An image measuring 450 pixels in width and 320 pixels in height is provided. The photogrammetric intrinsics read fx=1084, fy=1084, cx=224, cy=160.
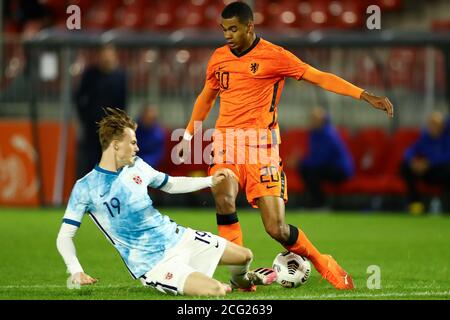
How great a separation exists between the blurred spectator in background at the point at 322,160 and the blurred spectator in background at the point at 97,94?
3.33m

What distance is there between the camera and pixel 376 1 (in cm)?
2302

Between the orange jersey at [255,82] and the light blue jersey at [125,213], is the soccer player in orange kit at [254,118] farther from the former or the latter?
the light blue jersey at [125,213]

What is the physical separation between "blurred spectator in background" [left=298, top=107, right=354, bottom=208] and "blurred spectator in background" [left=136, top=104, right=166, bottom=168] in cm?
239

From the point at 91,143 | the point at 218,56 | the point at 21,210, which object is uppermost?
the point at 218,56

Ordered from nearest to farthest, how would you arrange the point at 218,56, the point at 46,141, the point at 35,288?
1. the point at 35,288
2. the point at 218,56
3. the point at 46,141

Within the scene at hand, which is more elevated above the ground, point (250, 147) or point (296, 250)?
point (250, 147)

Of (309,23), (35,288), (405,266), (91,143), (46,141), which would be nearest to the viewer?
(35,288)

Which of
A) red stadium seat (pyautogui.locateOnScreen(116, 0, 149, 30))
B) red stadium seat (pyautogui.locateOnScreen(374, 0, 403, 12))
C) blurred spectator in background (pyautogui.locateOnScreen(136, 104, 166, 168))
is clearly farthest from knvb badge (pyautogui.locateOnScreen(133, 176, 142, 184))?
red stadium seat (pyautogui.locateOnScreen(116, 0, 149, 30))

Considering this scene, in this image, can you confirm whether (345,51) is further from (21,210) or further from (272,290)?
(272,290)

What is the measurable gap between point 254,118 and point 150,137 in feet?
29.8

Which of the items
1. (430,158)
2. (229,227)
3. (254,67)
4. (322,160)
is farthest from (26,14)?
(229,227)

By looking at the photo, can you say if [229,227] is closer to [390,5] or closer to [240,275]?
[240,275]

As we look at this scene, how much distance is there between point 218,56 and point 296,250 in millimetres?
1770

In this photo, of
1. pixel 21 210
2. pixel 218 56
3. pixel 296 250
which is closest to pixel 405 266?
pixel 296 250
